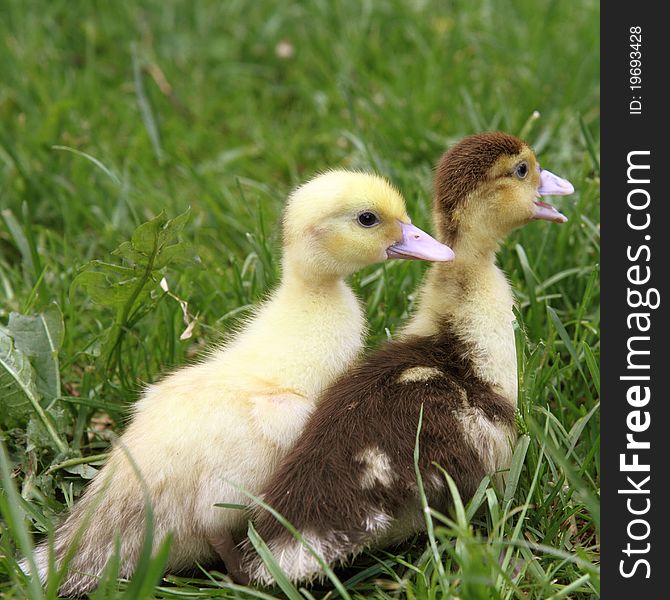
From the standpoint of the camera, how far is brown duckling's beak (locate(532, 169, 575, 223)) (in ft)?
10.3

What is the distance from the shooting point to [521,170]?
3086 millimetres

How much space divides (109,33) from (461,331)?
12.2ft

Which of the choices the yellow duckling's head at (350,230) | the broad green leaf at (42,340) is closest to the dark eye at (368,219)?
the yellow duckling's head at (350,230)

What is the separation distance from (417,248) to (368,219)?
0.53 feet

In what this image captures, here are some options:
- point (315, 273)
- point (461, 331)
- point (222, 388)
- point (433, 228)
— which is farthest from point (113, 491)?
point (433, 228)

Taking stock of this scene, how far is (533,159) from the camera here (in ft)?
10.3

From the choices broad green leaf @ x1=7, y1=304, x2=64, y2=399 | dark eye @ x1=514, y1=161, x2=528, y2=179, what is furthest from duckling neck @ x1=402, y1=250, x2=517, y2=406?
broad green leaf @ x1=7, y1=304, x2=64, y2=399

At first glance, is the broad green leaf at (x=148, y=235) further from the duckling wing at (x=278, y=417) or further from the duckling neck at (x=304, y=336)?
the duckling wing at (x=278, y=417)

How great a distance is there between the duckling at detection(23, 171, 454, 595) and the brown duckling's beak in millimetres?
403

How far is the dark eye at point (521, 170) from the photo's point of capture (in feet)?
10.1

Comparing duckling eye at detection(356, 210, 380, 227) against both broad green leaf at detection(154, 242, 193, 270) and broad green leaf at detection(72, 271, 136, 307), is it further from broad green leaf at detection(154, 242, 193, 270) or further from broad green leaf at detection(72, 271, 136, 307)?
broad green leaf at detection(72, 271, 136, 307)

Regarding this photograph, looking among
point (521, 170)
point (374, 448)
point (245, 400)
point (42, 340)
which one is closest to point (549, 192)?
point (521, 170)

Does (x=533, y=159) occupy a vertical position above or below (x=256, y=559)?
above

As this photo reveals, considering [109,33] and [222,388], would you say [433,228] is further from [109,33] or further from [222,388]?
[109,33]
